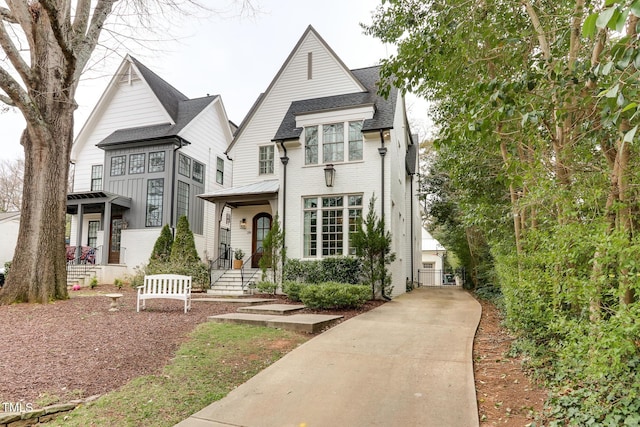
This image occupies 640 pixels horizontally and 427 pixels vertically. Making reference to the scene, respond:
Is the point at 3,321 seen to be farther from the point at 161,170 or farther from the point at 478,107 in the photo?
the point at 161,170

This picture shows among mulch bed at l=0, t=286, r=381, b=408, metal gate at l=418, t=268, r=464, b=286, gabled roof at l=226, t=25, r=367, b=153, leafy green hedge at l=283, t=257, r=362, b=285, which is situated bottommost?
metal gate at l=418, t=268, r=464, b=286

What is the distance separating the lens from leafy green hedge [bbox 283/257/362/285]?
39.1 ft

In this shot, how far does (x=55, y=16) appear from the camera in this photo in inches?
310

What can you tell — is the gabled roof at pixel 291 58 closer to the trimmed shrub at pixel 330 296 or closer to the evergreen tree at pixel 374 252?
the evergreen tree at pixel 374 252

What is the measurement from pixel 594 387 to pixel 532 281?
4.49 ft

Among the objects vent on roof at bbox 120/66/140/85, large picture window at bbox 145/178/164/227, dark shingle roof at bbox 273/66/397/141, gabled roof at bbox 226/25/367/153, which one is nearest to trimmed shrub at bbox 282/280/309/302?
dark shingle roof at bbox 273/66/397/141

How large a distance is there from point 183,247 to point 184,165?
5025 millimetres

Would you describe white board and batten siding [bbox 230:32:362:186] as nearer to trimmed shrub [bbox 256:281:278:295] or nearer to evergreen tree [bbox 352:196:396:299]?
trimmed shrub [bbox 256:281:278:295]

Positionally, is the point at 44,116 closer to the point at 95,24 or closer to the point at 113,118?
the point at 95,24

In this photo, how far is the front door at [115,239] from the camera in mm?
18078

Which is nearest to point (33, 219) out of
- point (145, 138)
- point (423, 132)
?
point (145, 138)

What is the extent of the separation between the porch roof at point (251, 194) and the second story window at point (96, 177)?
8259 millimetres

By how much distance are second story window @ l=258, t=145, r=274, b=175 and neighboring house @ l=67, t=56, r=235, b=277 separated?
4478 mm

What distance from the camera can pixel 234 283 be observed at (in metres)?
13.9
